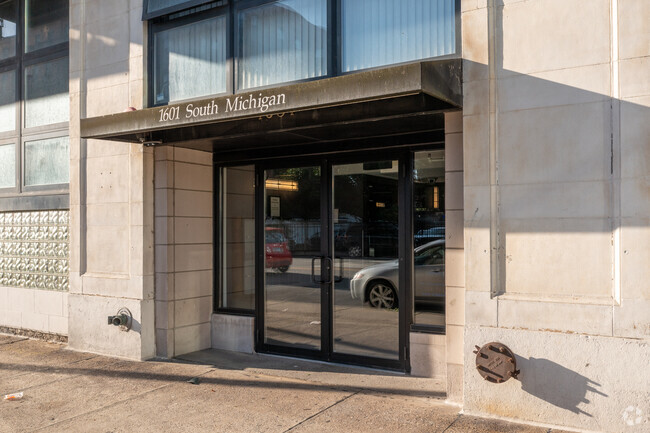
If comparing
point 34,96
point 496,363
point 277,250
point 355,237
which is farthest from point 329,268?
point 34,96

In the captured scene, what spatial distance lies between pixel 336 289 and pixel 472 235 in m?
2.30

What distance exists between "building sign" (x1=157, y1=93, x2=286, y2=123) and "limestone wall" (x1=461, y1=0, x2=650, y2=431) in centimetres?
185

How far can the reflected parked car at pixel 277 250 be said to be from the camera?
7410 mm

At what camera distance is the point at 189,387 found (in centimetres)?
619

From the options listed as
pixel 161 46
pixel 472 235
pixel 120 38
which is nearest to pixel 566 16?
pixel 472 235

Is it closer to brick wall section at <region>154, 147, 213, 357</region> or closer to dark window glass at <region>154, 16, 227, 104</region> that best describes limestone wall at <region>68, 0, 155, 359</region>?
brick wall section at <region>154, 147, 213, 357</region>

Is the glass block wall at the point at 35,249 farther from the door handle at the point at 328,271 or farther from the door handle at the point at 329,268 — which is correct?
the door handle at the point at 329,268

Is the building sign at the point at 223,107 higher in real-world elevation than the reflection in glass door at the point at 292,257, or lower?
higher

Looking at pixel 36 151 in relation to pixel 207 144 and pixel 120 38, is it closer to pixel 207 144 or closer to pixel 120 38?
pixel 120 38

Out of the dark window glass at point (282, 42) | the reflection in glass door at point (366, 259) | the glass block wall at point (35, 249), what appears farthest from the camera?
the glass block wall at point (35, 249)

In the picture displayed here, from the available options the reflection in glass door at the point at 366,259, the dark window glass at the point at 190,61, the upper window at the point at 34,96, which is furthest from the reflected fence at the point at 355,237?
the upper window at the point at 34,96

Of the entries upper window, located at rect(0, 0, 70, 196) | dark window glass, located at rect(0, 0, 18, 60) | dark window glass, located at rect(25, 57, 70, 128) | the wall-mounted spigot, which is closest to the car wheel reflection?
the wall-mounted spigot

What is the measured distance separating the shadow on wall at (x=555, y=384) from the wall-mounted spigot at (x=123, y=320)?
4.88 meters

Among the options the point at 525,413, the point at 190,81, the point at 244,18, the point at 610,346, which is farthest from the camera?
the point at 190,81
